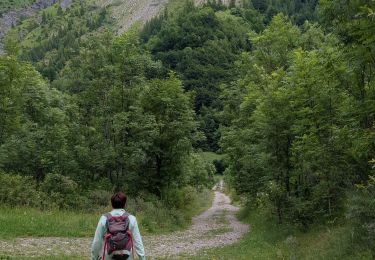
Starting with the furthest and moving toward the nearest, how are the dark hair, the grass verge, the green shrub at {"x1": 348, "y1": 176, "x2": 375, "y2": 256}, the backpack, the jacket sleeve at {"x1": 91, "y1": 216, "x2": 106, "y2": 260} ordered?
the grass verge → the green shrub at {"x1": 348, "y1": 176, "x2": 375, "y2": 256} → the dark hair → the jacket sleeve at {"x1": 91, "y1": 216, "x2": 106, "y2": 260} → the backpack

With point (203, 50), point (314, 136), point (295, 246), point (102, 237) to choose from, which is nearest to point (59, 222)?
point (295, 246)

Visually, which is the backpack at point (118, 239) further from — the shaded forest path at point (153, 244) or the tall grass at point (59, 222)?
the tall grass at point (59, 222)

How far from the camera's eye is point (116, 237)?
6727 mm

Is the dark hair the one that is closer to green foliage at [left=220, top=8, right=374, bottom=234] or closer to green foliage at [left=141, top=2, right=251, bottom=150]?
green foliage at [left=220, top=8, right=374, bottom=234]

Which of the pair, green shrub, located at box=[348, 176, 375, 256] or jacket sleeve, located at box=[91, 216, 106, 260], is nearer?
jacket sleeve, located at box=[91, 216, 106, 260]

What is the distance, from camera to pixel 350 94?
17.1 meters

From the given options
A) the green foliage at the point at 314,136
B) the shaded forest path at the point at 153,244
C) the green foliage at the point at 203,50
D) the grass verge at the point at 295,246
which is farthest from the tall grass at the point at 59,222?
the green foliage at the point at 203,50

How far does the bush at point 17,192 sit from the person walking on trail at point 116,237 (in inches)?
673

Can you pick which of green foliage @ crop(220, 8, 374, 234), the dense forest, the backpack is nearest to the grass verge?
the dense forest

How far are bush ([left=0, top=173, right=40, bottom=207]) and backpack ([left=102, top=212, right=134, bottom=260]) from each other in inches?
680

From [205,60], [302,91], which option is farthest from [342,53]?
[205,60]

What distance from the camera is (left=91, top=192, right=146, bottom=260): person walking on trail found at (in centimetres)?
674

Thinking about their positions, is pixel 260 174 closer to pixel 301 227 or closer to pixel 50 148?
pixel 301 227

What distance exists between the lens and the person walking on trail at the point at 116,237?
265 inches
